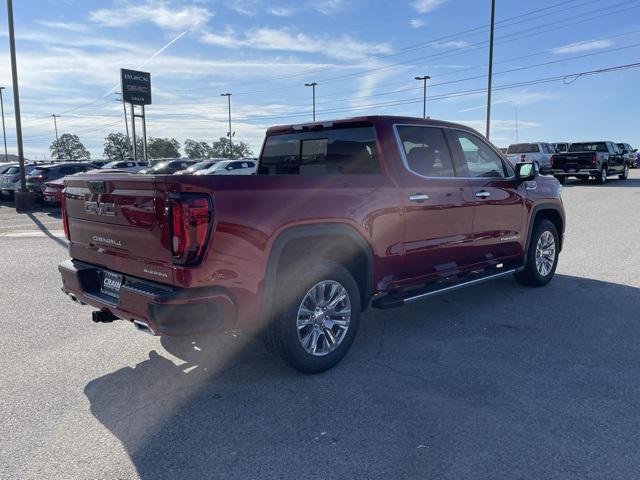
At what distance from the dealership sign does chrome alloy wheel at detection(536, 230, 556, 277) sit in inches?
2198

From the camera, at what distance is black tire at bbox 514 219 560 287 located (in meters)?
6.25

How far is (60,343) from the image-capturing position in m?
4.59

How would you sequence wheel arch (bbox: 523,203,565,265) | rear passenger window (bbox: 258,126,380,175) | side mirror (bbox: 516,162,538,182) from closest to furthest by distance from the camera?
rear passenger window (bbox: 258,126,380,175) < side mirror (bbox: 516,162,538,182) < wheel arch (bbox: 523,203,565,265)

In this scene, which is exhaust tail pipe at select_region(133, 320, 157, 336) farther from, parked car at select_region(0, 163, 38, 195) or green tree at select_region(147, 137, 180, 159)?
green tree at select_region(147, 137, 180, 159)

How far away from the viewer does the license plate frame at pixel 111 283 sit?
3.71 m

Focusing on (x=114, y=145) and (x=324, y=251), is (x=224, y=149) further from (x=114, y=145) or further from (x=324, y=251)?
(x=324, y=251)

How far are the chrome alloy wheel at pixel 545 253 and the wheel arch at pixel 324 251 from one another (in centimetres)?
306

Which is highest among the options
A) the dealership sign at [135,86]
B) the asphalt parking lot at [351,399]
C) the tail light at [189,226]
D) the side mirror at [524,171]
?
the dealership sign at [135,86]

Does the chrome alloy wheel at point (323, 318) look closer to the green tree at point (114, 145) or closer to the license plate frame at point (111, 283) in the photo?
the license plate frame at point (111, 283)

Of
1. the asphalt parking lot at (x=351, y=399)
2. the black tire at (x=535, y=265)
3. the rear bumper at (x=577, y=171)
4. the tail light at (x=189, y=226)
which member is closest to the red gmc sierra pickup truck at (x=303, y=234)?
the tail light at (x=189, y=226)

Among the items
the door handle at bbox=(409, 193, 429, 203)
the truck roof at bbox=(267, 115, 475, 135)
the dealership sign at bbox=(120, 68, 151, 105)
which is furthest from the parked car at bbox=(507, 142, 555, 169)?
the dealership sign at bbox=(120, 68, 151, 105)

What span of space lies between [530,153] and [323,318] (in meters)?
25.3

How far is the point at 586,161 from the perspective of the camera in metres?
23.4

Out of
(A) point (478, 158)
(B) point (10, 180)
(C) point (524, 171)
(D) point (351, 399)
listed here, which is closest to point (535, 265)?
(C) point (524, 171)
